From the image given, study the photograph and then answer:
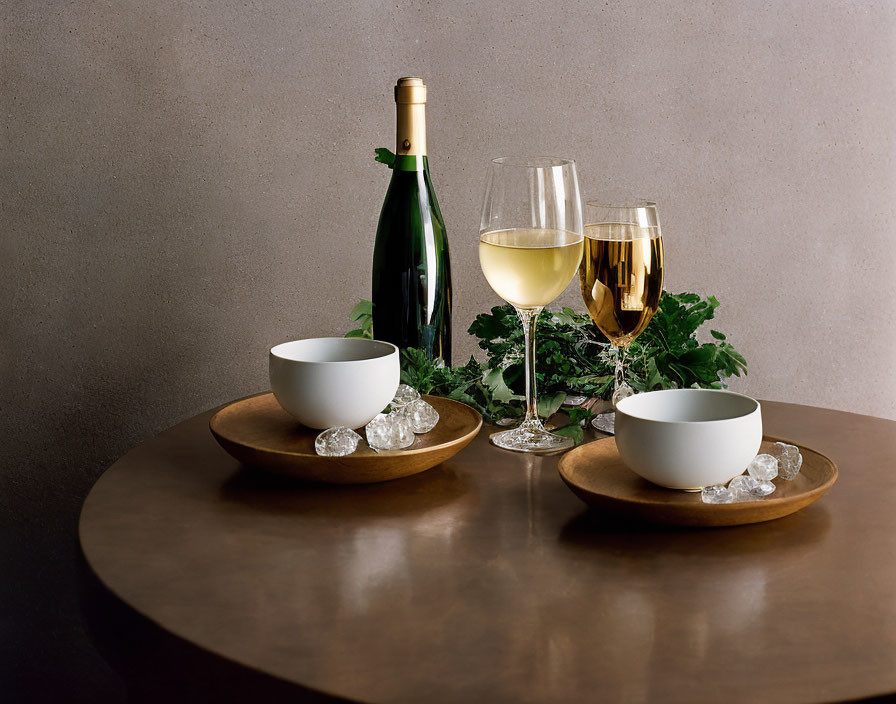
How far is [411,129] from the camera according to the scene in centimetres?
119

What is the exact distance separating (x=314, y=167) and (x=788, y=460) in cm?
114

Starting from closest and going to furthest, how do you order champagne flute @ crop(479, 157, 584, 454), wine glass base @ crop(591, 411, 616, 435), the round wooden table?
the round wooden table
champagne flute @ crop(479, 157, 584, 454)
wine glass base @ crop(591, 411, 616, 435)

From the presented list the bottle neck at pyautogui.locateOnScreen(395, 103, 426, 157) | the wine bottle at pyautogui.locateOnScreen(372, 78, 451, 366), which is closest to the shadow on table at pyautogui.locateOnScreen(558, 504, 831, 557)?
the wine bottle at pyautogui.locateOnScreen(372, 78, 451, 366)

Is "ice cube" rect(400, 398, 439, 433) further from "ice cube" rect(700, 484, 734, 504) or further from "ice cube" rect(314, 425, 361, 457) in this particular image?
"ice cube" rect(700, 484, 734, 504)

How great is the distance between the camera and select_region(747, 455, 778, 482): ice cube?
81 centimetres

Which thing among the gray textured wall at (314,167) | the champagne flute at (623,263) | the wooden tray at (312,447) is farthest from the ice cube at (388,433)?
the gray textured wall at (314,167)

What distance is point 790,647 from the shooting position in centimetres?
58

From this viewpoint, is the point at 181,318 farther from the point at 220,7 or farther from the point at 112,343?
the point at 220,7

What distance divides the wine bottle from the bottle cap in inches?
3.4

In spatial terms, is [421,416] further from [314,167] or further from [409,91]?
[314,167]

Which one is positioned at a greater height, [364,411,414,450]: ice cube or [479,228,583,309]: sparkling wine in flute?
[479,228,583,309]: sparkling wine in flute

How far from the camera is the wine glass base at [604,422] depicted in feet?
3.62

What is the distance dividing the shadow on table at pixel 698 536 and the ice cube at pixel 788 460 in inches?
1.6

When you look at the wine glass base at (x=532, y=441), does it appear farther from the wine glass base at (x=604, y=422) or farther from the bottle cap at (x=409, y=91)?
the bottle cap at (x=409, y=91)
